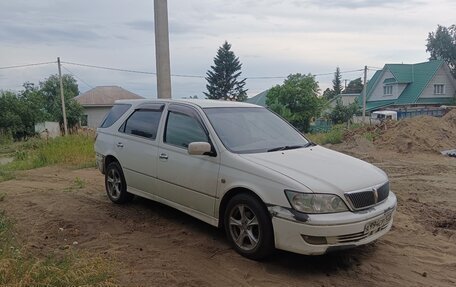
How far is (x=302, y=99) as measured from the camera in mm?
36750

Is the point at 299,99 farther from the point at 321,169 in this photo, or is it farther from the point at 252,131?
the point at 321,169

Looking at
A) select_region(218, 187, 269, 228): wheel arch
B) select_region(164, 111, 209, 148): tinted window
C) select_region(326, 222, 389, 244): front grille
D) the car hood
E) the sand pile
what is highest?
select_region(164, 111, 209, 148): tinted window

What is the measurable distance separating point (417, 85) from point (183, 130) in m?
41.6

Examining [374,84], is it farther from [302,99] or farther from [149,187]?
[149,187]

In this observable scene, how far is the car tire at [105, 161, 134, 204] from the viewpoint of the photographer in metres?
6.45

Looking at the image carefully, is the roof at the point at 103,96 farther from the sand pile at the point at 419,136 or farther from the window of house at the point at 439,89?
the sand pile at the point at 419,136

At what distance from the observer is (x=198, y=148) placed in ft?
15.4

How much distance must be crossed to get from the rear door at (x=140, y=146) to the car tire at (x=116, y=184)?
181 mm

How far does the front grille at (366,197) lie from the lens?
160 inches

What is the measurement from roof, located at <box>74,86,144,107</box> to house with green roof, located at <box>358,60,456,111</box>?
27.6 m

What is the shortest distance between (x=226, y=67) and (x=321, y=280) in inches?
2253

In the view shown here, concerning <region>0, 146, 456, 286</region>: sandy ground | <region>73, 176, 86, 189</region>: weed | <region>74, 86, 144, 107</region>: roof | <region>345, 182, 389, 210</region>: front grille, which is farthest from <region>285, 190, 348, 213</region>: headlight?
<region>74, 86, 144, 107</region>: roof

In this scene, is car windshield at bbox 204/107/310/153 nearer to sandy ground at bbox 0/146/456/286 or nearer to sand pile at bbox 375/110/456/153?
sandy ground at bbox 0/146/456/286

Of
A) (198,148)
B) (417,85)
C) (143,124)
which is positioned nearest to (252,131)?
(198,148)
